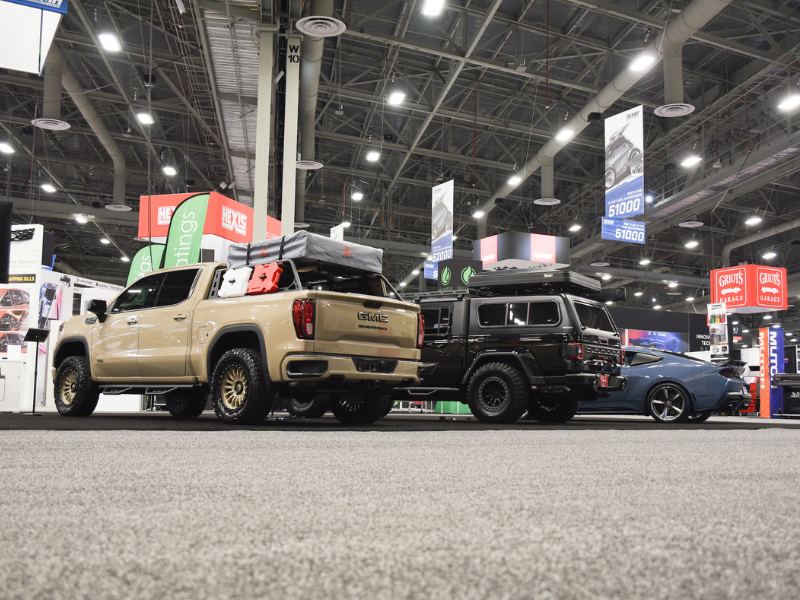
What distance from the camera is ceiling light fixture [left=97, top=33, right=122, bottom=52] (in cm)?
1588

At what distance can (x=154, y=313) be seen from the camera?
7945 mm

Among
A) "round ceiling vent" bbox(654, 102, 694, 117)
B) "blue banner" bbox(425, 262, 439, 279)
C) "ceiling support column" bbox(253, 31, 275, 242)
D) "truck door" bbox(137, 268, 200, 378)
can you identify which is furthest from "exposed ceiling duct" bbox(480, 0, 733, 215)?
"truck door" bbox(137, 268, 200, 378)

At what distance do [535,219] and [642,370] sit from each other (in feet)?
70.0

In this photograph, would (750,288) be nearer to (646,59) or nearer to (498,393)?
(646,59)

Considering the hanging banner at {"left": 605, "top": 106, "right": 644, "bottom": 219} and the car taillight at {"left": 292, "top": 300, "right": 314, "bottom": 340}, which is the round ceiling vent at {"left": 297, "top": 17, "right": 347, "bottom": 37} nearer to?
the hanging banner at {"left": 605, "top": 106, "right": 644, "bottom": 219}

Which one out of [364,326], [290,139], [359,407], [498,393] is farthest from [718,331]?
[364,326]

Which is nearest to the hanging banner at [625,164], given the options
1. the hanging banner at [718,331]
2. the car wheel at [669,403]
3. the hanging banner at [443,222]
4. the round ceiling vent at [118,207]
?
the car wheel at [669,403]

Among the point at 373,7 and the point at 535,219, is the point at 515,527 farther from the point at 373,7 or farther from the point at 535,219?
the point at 535,219

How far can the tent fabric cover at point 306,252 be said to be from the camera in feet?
24.4

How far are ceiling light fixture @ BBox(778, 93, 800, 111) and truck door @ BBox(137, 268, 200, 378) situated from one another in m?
15.0

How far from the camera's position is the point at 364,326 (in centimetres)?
713

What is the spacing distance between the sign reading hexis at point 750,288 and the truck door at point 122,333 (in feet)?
75.6

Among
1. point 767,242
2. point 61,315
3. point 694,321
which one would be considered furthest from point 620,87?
point 767,242

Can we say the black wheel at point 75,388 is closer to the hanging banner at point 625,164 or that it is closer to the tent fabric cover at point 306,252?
the tent fabric cover at point 306,252
